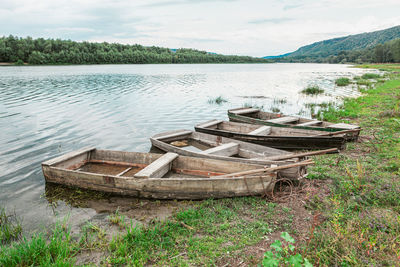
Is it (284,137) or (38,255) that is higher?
(284,137)

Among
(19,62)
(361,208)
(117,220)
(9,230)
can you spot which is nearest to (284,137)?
(361,208)

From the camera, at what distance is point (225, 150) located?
330 inches

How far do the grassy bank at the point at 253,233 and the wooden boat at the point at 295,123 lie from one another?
3013 millimetres

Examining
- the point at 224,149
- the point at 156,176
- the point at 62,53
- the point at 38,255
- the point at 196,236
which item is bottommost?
the point at 196,236

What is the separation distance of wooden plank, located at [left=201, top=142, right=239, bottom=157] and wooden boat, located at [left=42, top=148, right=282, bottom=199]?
2.73 ft

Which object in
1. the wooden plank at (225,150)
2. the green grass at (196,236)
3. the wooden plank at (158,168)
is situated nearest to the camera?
the green grass at (196,236)

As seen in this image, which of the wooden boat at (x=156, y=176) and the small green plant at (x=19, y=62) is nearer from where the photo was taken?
the wooden boat at (x=156, y=176)

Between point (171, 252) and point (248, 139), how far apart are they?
6.90 meters

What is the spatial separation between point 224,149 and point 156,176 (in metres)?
2.60

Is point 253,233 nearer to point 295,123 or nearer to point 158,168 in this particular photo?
point 158,168

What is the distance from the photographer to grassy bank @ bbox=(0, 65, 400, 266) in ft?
12.8

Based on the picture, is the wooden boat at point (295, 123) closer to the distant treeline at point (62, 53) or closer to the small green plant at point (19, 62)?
the distant treeline at point (62, 53)

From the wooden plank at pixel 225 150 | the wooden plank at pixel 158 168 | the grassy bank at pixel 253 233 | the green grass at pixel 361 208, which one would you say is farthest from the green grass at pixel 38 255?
the wooden plank at pixel 225 150

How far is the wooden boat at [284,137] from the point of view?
9422 mm
